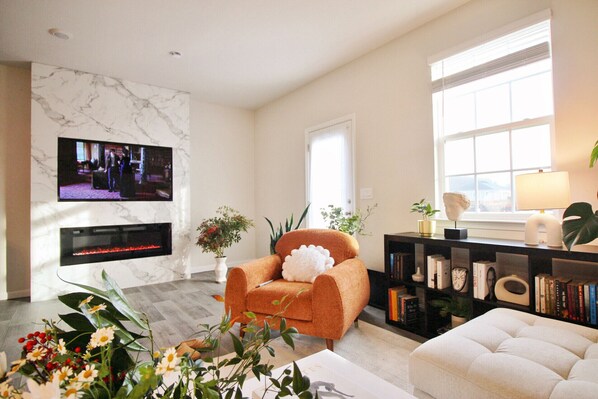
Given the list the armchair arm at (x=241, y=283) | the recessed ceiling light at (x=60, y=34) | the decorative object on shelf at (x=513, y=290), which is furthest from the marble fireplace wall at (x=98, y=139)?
the decorative object on shelf at (x=513, y=290)

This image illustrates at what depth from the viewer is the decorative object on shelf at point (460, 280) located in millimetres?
2256

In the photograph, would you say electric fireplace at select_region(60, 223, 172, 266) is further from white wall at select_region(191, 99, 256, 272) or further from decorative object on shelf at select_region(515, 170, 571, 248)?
decorative object on shelf at select_region(515, 170, 571, 248)

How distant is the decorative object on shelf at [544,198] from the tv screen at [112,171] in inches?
163

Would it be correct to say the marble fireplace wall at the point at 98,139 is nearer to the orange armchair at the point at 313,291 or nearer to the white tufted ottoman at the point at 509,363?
the orange armchair at the point at 313,291

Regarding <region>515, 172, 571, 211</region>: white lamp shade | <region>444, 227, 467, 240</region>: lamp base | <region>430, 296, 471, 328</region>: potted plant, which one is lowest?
<region>430, 296, 471, 328</region>: potted plant

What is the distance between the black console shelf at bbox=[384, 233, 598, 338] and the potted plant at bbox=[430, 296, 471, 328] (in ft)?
0.22

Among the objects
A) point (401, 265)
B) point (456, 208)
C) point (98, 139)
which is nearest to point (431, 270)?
point (401, 265)

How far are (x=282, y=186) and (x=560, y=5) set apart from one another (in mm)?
3642

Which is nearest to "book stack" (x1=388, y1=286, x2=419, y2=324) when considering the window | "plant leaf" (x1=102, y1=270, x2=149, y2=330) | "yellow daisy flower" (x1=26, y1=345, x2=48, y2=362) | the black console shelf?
the black console shelf

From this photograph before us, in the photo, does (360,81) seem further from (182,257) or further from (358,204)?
(182,257)

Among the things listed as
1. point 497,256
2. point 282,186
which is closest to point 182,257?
point 282,186

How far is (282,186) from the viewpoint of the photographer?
4895 mm

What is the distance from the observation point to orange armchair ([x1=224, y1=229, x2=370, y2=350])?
6.64ft

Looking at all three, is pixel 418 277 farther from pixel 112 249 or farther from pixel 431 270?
pixel 112 249
